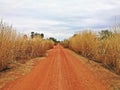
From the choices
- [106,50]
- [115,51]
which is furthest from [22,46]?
[115,51]

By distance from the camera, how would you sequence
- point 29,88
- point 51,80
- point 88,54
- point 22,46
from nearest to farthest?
point 29,88
point 51,80
point 22,46
point 88,54

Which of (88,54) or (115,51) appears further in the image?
(88,54)

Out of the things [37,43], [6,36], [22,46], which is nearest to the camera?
[6,36]

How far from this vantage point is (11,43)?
1630 centimetres

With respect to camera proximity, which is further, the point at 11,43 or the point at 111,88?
the point at 11,43

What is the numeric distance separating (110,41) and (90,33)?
518 inches

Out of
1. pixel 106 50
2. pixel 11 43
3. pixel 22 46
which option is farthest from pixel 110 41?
pixel 22 46

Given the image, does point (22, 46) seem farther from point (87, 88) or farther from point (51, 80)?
point (87, 88)

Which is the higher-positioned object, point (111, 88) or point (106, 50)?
point (106, 50)

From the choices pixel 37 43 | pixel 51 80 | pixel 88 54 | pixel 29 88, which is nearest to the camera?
pixel 29 88

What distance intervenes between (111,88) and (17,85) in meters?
3.99

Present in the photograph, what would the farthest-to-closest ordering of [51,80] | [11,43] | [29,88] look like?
[11,43]
[51,80]
[29,88]

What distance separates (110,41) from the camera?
17.1 metres

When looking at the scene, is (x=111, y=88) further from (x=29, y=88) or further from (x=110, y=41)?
(x=110, y=41)
